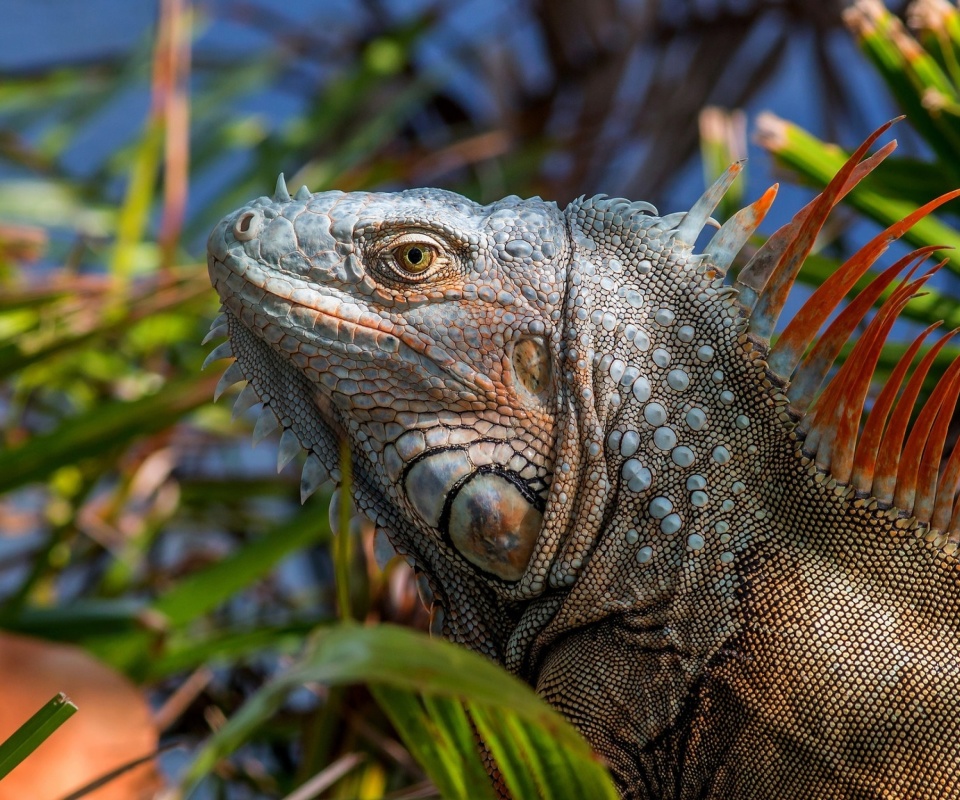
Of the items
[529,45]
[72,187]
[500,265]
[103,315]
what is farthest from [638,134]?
[500,265]

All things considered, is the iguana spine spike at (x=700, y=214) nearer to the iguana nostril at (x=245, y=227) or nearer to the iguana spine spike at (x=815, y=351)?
the iguana spine spike at (x=815, y=351)

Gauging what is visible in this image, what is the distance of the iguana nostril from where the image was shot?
59.6 inches

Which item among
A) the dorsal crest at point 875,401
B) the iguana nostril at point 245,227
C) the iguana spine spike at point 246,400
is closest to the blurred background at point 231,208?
the iguana spine spike at point 246,400

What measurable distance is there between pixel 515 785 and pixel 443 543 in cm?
45

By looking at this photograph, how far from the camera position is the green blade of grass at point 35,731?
3.49ft

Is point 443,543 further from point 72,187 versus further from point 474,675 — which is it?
point 72,187

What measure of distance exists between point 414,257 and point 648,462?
451 millimetres

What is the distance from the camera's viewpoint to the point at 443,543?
4.91 feet

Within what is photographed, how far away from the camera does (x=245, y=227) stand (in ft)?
4.99

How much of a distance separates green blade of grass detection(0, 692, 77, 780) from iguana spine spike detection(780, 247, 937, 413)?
1018 mm

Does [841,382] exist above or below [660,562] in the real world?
above

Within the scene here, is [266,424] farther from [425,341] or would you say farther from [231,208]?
[231,208]

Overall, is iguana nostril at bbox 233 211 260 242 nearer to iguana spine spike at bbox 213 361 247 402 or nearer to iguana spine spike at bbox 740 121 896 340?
iguana spine spike at bbox 213 361 247 402

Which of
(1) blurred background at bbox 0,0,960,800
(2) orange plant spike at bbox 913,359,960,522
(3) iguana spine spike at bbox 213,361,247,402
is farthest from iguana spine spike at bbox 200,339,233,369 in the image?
(2) orange plant spike at bbox 913,359,960,522
